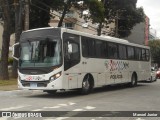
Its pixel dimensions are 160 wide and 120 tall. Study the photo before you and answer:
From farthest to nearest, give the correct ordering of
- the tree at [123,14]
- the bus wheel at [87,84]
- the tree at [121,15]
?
the tree at [123,14]
the tree at [121,15]
the bus wheel at [87,84]

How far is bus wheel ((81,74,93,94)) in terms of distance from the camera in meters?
19.7

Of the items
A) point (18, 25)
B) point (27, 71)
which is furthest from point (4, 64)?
point (27, 71)

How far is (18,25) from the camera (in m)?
32.2

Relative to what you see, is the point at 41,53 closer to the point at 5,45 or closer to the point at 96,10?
the point at 5,45

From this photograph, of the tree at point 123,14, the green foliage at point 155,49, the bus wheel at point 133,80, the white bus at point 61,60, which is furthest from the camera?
the green foliage at point 155,49

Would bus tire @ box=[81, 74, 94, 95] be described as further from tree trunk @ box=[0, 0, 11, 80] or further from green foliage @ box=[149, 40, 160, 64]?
green foliage @ box=[149, 40, 160, 64]

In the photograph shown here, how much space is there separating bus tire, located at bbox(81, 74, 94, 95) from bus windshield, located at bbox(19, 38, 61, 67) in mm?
2609

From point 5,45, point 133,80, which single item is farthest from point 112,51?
point 5,45

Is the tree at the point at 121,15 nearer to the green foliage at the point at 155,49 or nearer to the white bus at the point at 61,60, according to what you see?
the white bus at the point at 61,60

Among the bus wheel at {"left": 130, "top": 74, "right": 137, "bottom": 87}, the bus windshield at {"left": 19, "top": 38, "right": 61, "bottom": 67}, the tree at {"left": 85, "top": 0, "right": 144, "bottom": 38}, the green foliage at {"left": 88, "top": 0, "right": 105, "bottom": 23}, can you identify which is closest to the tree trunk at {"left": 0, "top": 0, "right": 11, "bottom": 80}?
the bus wheel at {"left": 130, "top": 74, "right": 137, "bottom": 87}

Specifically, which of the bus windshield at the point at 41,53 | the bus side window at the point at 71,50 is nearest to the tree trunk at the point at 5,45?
the bus windshield at the point at 41,53

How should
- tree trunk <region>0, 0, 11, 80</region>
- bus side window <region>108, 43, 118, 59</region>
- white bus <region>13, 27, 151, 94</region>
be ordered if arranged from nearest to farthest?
white bus <region>13, 27, 151, 94</region> → bus side window <region>108, 43, 118, 59</region> → tree trunk <region>0, 0, 11, 80</region>

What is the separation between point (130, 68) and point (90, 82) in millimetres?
6482

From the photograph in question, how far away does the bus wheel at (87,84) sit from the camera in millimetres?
19658
